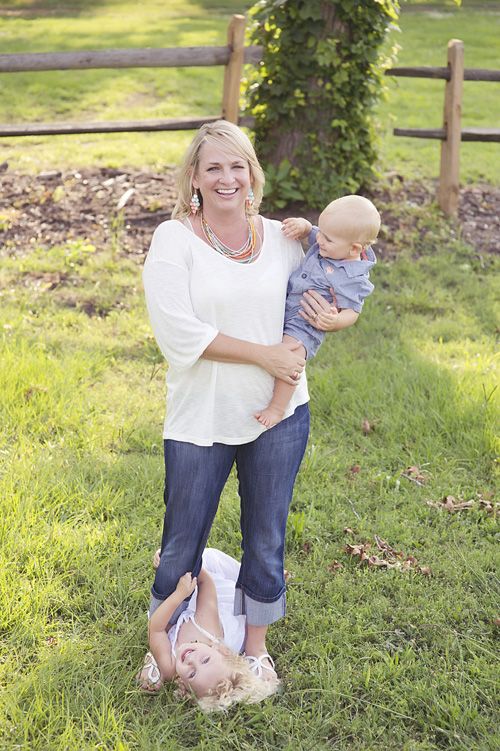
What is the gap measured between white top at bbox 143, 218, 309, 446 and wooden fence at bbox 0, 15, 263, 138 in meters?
4.85

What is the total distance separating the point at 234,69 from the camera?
7023mm

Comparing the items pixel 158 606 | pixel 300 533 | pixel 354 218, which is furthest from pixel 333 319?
pixel 300 533

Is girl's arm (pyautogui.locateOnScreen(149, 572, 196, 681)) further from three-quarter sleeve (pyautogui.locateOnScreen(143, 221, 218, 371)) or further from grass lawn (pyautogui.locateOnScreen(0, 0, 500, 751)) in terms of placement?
three-quarter sleeve (pyautogui.locateOnScreen(143, 221, 218, 371))

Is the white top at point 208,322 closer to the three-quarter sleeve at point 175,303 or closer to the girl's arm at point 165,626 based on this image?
the three-quarter sleeve at point 175,303

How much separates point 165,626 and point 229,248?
5.05 ft

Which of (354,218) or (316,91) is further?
(316,91)

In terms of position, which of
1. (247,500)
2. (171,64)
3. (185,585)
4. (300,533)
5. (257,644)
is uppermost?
(171,64)

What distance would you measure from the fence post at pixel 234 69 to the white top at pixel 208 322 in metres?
4.80

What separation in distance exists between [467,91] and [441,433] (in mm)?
11902

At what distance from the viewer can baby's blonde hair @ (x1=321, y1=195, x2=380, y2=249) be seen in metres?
2.61

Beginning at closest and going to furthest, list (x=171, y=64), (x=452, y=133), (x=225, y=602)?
(x=225, y=602), (x=171, y=64), (x=452, y=133)

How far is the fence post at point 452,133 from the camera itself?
7.72m

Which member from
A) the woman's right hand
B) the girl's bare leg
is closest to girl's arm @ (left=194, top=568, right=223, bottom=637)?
the girl's bare leg

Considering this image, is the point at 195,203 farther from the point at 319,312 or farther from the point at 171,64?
the point at 171,64
